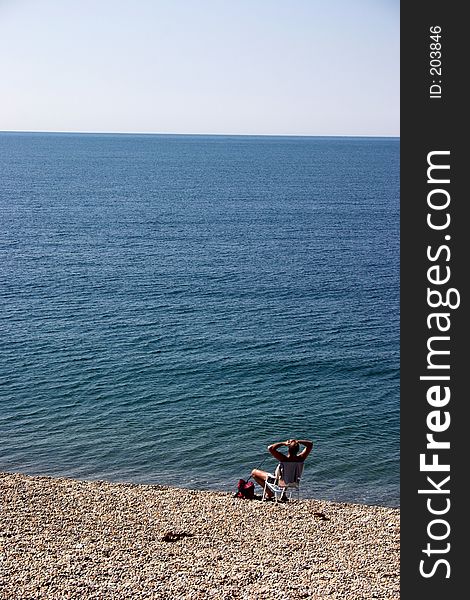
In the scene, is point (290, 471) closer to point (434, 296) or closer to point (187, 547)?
point (187, 547)

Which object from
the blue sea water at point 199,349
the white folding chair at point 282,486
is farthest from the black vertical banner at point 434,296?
the blue sea water at point 199,349

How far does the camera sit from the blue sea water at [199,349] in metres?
25.1

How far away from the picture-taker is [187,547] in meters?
15.5

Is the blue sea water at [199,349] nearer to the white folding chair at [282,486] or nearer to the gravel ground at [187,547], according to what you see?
the white folding chair at [282,486]

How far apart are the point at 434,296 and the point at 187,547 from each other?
866 cm

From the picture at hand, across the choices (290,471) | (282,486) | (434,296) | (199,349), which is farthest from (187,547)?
(199,349)

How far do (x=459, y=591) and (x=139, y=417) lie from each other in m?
19.8

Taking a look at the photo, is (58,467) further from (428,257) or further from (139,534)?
(428,257)

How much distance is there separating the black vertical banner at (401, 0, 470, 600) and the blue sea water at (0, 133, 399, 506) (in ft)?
42.9

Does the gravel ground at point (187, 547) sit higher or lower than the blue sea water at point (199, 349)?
lower

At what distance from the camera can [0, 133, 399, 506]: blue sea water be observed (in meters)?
25.1

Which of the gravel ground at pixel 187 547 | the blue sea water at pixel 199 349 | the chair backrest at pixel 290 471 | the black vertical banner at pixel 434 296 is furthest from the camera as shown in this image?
the blue sea water at pixel 199 349

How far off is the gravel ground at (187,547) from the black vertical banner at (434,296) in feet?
15.2

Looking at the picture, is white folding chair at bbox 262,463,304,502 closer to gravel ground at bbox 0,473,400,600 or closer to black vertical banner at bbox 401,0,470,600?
gravel ground at bbox 0,473,400,600
